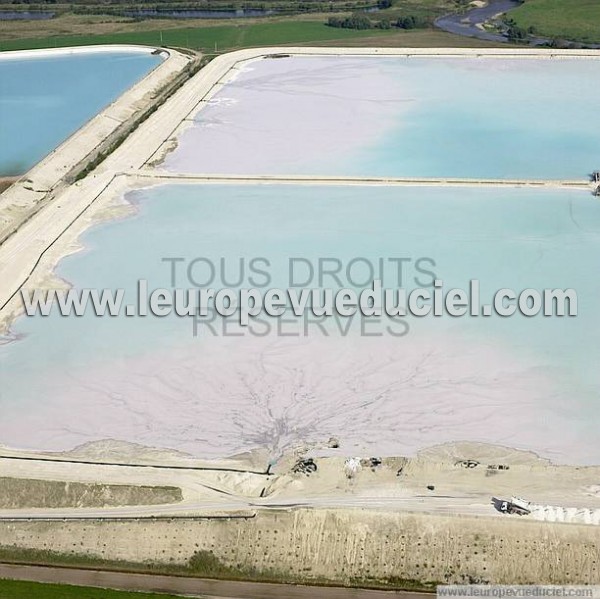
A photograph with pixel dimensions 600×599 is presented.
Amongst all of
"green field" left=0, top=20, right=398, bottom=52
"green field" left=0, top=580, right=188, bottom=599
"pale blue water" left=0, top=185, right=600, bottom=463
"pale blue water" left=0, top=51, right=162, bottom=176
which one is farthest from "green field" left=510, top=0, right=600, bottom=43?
"green field" left=0, top=580, right=188, bottom=599

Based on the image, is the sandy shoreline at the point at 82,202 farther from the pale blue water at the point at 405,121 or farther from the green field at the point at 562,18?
the green field at the point at 562,18

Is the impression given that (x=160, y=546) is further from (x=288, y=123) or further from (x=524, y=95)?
(x=524, y=95)

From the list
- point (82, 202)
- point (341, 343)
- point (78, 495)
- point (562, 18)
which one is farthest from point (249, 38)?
point (78, 495)

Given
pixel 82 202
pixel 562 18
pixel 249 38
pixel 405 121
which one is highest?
pixel 562 18

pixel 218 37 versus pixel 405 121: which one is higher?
pixel 218 37

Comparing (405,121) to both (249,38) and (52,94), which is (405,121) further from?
(249,38)

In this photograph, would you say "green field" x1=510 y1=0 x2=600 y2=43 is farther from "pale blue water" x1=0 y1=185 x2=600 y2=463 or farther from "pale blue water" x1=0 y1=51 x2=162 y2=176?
"pale blue water" x1=0 y1=185 x2=600 y2=463
